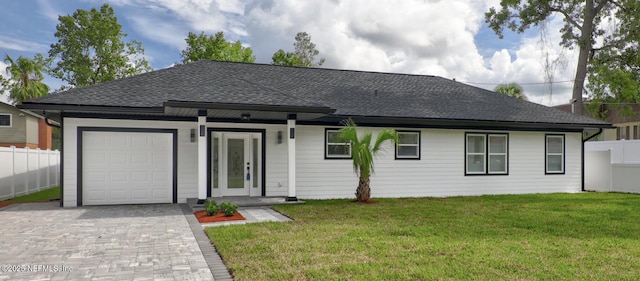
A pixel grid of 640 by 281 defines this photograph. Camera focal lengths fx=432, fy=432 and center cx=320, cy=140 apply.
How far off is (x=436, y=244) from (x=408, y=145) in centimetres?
765

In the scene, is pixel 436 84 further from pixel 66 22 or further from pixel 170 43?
pixel 66 22

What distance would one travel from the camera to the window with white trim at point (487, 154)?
14430mm

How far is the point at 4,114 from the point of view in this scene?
83.0 ft

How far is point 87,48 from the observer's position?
30359 millimetres

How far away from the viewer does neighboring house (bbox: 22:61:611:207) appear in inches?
435

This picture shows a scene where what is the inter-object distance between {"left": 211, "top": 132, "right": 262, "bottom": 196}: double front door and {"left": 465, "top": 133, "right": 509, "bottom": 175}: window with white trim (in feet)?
22.9

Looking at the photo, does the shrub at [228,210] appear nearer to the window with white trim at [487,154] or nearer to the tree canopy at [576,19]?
the window with white trim at [487,154]

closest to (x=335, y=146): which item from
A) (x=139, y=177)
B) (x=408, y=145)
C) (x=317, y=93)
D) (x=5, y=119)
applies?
(x=317, y=93)

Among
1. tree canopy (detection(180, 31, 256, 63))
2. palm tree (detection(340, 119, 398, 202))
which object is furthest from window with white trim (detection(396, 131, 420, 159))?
tree canopy (detection(180, 31, 256, 63))

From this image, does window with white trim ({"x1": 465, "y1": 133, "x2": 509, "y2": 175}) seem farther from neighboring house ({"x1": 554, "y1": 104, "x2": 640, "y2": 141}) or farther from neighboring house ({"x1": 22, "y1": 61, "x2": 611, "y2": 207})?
neighboring house ({"x1": 554, "y1": 104, "x2": 640, "y2": 141})

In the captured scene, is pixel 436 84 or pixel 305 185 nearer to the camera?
pixel 305 185

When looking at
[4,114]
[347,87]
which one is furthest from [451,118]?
[4,114]

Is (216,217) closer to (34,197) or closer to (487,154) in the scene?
(34,197)

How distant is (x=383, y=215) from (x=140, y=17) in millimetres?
17239
